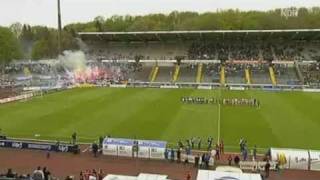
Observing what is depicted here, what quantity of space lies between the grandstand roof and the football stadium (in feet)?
0.64

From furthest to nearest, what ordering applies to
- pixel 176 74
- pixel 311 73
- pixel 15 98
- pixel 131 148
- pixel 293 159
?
pixel 176 74
pixel 311 73
pixel 15 98
pixel 131 148
pixel 293 159

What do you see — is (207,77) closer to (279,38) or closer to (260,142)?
(279,38)

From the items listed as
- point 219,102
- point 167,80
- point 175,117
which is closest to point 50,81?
point 167,80

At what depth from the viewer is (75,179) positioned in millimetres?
21812

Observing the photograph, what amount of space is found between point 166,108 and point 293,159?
67.1 feet

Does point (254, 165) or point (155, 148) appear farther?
point (155, 148)

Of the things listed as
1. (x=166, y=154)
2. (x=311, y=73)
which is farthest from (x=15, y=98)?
(x=311, y=73)

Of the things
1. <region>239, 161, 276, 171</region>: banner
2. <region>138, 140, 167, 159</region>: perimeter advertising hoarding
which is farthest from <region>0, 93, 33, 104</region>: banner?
<region>239, 161, 276, 171</region>: banner

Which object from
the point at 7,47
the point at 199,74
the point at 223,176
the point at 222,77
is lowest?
the point at 223,176

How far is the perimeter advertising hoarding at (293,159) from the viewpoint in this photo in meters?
23.8

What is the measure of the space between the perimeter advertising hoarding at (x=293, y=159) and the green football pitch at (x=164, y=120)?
4.14 metres

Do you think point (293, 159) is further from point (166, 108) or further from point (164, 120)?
point (166, 108)

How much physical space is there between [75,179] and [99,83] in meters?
50.0

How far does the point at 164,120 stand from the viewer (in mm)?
36469
